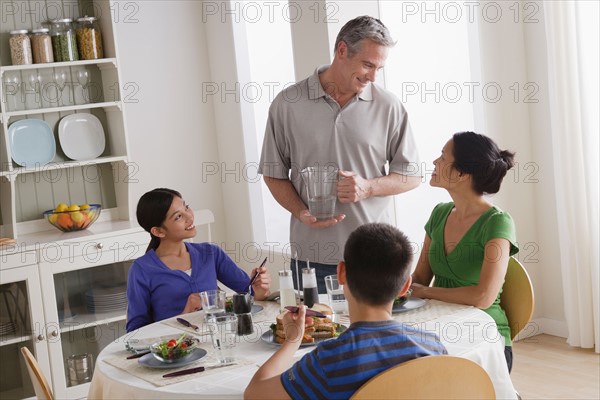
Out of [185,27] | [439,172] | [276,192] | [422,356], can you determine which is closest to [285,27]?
[185,27]

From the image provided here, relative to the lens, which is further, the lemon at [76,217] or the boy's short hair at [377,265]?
the lemon at [76,217]

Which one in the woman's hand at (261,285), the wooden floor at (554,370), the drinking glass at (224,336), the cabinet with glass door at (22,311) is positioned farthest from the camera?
the cabinet with glass door at (22,311)

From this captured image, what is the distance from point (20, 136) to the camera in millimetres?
4258

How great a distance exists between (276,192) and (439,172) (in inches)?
26.1

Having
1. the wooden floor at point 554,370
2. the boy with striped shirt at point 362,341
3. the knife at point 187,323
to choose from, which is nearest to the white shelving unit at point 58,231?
the knife at point 187,323

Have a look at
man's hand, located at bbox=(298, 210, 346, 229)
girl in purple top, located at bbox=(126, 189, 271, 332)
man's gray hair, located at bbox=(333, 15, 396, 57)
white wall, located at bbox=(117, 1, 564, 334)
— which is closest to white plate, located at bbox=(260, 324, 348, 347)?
girl in purple top, located at bbox=(126, 189, 271, 332)

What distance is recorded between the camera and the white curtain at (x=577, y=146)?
3.93 m

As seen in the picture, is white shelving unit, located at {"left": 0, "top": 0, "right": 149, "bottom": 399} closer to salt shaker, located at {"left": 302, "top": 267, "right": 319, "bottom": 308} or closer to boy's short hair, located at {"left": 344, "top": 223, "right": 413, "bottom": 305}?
salt shaker, located at {"left": 302, "top": 267, "right": 319, "bottom": 308}

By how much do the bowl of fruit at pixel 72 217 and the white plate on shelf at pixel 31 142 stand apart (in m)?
0.27

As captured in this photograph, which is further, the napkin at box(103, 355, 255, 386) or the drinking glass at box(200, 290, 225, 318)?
the drinking glass at box(200, 290, 225, 318)

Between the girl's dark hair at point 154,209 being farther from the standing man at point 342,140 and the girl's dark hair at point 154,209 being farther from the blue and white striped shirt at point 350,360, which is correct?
the blue and white striped shirt at point 350,360

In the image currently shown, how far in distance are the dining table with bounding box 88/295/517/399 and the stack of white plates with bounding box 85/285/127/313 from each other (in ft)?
5.58

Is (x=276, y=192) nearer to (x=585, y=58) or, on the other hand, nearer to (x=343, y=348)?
(x=343, y=348)

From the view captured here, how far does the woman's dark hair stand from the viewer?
8.61 feet
